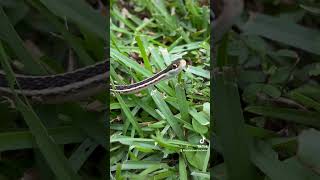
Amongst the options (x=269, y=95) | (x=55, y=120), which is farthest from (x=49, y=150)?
(x=269, y=95)

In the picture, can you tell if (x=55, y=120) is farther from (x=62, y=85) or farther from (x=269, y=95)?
(x=269, y=95)

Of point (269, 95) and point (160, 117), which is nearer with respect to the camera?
point (160, 117)

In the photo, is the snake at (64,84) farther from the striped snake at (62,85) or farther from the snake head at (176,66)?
the snake head at (176,66)

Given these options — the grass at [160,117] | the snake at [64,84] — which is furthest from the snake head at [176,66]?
the snake at [64,84]

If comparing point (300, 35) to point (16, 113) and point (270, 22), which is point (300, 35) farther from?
point (16, 113)

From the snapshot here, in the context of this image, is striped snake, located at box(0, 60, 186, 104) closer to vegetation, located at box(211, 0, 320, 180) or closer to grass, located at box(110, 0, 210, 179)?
grass, located at box(110, 0, 210, 179)

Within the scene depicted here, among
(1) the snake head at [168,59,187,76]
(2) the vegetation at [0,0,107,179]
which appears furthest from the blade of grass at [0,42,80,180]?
(1) the snake head at [168,59,187,76]

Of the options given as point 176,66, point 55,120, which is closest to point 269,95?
point 176,66

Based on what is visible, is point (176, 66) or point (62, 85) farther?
point (62, 85)

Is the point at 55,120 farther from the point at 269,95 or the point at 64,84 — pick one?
the point at 269,95

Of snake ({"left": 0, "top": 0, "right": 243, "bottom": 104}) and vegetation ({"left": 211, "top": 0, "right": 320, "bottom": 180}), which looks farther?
snake ({"left": 0, "top": 0, "right": 243, "bottom": 104})

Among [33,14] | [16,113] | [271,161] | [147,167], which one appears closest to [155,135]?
[147,167]
